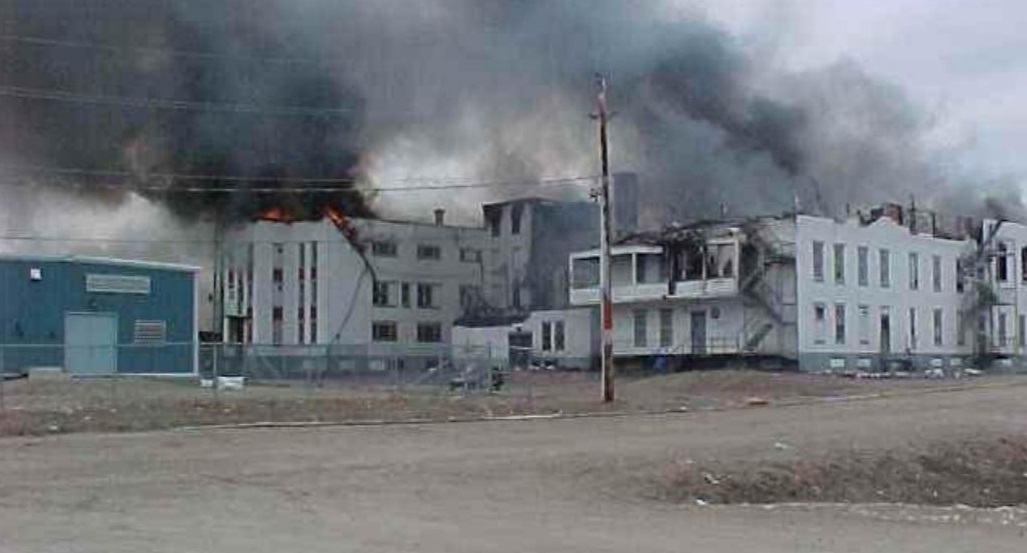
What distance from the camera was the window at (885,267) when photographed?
250 ft

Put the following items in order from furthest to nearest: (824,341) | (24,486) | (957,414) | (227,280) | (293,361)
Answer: (227,280), (293,361), (824,341), (957,414), (24,486)

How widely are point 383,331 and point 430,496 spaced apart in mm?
76711

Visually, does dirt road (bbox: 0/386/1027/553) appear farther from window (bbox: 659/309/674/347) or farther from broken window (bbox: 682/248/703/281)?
window (bbox: 659/309/674/347)

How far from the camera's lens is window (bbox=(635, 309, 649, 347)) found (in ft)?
256

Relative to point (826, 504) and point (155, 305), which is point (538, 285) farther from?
point (826, 504)

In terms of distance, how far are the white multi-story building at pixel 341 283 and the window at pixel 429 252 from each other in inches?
2.7

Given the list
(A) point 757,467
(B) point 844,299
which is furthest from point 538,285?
(A) point 757,467

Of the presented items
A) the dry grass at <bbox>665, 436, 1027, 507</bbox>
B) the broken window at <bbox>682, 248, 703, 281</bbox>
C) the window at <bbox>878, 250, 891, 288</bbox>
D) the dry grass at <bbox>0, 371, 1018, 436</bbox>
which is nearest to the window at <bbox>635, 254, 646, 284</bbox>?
the broken window at <bbox>682, 248, 703, 281</bbox>

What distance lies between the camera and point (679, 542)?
1549 cm

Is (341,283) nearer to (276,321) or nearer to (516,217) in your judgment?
(276,321)

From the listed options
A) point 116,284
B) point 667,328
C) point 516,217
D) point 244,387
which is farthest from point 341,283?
point 244,387

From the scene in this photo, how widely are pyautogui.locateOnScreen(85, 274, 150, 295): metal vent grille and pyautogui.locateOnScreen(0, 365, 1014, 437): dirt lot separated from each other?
7.79 metres

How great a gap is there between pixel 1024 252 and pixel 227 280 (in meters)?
51.1

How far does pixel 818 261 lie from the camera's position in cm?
7212
